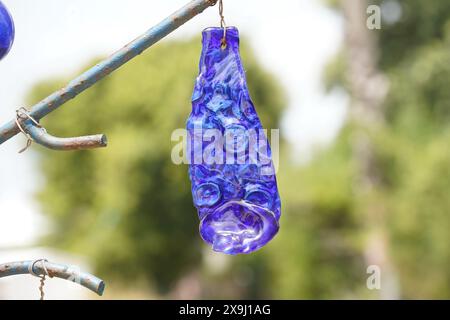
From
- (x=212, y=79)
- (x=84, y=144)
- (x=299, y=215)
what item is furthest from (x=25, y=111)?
(x=299, y=215)

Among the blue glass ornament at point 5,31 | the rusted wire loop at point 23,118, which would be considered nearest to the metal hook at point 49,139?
the rusted wire loop at point 23,118

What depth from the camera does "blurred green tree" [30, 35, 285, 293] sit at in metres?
13.3

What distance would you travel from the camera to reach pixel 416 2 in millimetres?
10469

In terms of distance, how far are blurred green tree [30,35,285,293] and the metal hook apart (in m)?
10.7

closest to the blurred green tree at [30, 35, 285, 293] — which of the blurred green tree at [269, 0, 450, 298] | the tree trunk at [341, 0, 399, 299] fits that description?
the blurred green tree at [269, 0, 450, 298]

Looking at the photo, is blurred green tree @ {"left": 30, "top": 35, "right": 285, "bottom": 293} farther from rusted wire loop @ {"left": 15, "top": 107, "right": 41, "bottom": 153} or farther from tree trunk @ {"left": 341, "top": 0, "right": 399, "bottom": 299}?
rusted wire loop @ {"left": 15, "top": 107, "right": 41, "bottom": 153}

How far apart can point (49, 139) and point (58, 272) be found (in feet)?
0.87

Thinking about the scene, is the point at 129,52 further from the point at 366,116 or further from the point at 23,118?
the point at 366,116

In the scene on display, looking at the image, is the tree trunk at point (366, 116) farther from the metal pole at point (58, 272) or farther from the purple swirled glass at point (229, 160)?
the metal pole at point (58, 272)

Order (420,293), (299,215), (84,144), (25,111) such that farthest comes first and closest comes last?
(299,215)
(420,293)
(25,111)
(84,144)

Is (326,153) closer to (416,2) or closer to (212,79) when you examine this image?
(416,2)

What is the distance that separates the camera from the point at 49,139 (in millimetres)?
1683

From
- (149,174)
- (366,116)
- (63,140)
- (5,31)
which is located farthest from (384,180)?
(63,140)
